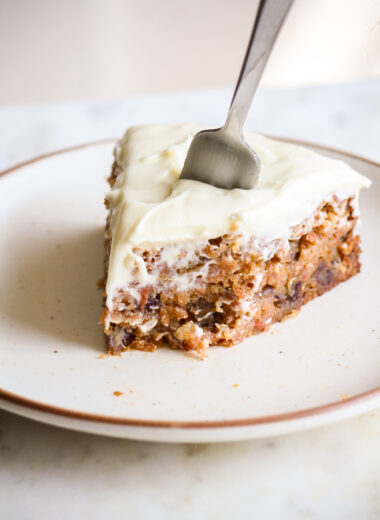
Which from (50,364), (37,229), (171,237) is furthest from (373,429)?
(37,229)

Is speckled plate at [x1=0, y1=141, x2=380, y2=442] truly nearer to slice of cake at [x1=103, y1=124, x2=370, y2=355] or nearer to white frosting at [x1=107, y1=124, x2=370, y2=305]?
slice of cake at [x1=103, y1=124, x2=370, y2=355]

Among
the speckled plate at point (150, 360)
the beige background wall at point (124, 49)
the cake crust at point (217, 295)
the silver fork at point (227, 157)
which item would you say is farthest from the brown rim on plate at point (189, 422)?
the beige background wall at point (124, 49)

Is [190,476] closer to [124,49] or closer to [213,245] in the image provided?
[213,245]

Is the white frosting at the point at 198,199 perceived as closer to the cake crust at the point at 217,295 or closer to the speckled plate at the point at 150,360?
the cake crust at the point at 217,295

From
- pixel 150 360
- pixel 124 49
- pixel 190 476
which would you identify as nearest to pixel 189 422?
pixel 190 476

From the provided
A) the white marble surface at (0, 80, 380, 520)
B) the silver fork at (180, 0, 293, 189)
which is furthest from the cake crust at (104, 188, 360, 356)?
the white marble surface at (0, 80, 380, 520)
